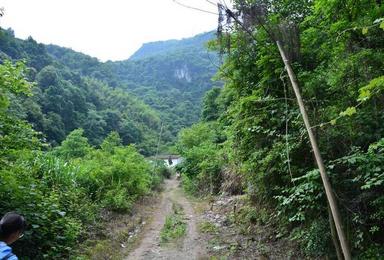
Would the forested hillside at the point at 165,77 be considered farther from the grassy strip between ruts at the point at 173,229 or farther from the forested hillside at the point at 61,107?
the grassy strip between ruts at the point at 173,229

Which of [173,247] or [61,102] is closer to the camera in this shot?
[173,247]

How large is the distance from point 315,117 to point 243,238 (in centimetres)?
526

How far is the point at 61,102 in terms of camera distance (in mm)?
49188

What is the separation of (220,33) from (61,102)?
155 ft

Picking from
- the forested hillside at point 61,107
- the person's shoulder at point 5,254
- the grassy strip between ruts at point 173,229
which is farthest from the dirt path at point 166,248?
the forested hillside at point 61,107

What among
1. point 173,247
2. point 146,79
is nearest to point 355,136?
point 173,247

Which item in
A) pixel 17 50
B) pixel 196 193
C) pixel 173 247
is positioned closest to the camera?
pixel 173 247

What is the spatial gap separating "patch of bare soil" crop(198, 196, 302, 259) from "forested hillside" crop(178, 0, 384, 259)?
0.96 ft

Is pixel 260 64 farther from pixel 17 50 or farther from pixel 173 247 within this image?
pixel 17 50

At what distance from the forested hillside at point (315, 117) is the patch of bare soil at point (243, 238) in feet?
0.96

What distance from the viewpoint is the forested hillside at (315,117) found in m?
5.70

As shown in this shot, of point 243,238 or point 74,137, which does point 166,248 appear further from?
point 74,137

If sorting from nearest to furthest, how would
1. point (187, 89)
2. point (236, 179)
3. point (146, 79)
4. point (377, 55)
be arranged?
point (377, 55) < point (236, 179) < point (187, 89) < point (146, 79)

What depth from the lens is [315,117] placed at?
600cm
